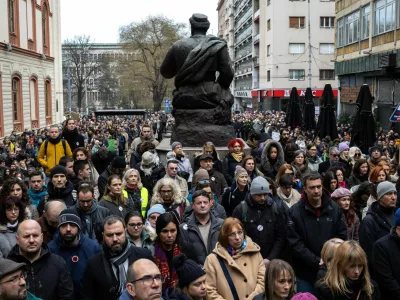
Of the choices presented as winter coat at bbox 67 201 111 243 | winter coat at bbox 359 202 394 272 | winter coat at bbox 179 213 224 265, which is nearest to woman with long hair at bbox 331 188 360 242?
winter coat at bbox 359 202 394 272

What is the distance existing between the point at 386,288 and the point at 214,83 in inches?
367

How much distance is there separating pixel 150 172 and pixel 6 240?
4166mm

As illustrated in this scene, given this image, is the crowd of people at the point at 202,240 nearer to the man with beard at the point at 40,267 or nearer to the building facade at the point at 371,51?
the man with beard at the point at 40,267

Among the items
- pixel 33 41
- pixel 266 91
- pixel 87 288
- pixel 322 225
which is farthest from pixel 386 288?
pixel 266 91

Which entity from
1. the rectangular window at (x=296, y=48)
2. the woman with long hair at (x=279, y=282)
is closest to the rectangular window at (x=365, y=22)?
the rectangular window at (x=296, y=48)

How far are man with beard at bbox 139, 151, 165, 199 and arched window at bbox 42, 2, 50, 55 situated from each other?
102 ft

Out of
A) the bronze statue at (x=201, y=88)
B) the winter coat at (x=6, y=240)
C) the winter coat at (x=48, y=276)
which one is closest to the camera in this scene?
the winter coat at (x=48, y=276)

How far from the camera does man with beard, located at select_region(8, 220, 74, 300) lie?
4805 mm

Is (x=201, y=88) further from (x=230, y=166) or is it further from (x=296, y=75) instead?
(x=296, y=75)

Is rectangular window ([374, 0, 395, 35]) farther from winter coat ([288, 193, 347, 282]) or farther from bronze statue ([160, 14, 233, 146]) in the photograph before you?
winter coat ([288, 193, 347, 282])

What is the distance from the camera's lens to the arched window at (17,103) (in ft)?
101

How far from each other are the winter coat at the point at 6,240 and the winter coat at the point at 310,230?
2920 millimetres

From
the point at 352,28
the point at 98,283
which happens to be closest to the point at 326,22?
the point at 352,28

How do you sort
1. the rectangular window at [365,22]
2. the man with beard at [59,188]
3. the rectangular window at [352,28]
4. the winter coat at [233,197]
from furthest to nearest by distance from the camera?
the rectangular window at [352,28] < the rectangular window at [365,22] < the winter coat at [233,197] < the man with beard at [59,188]
